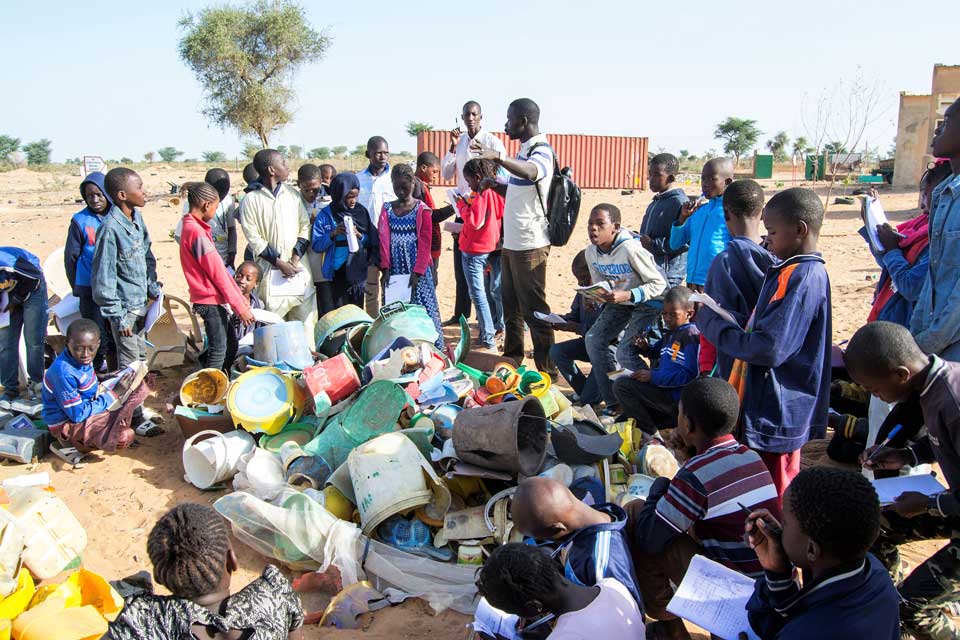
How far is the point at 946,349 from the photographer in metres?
3.51

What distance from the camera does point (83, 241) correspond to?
557cm

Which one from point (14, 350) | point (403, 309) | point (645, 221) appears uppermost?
point (645, 221)

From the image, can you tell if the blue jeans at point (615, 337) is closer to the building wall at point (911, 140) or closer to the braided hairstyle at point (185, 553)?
the braided hairstyle at point (185, 553)

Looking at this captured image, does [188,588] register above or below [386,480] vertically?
above

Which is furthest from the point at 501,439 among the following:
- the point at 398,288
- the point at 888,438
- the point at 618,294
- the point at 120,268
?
the point at 120,268

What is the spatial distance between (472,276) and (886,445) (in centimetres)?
445

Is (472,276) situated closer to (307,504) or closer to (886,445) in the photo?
(307,504)

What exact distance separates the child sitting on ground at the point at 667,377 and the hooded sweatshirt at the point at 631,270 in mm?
195

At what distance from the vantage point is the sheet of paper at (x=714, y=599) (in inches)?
94.8

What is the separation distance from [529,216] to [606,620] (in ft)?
13.0

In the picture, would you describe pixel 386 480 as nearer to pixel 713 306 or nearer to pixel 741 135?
pixel 713 306

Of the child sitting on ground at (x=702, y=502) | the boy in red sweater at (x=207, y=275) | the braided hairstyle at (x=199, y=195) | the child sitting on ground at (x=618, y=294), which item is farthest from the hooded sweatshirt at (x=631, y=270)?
the braided hairstyle at (x=199, y=195)

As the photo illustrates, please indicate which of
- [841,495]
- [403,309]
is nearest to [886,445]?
[841,495]

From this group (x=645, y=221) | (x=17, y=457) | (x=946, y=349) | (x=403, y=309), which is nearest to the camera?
(x=946, y=349)
